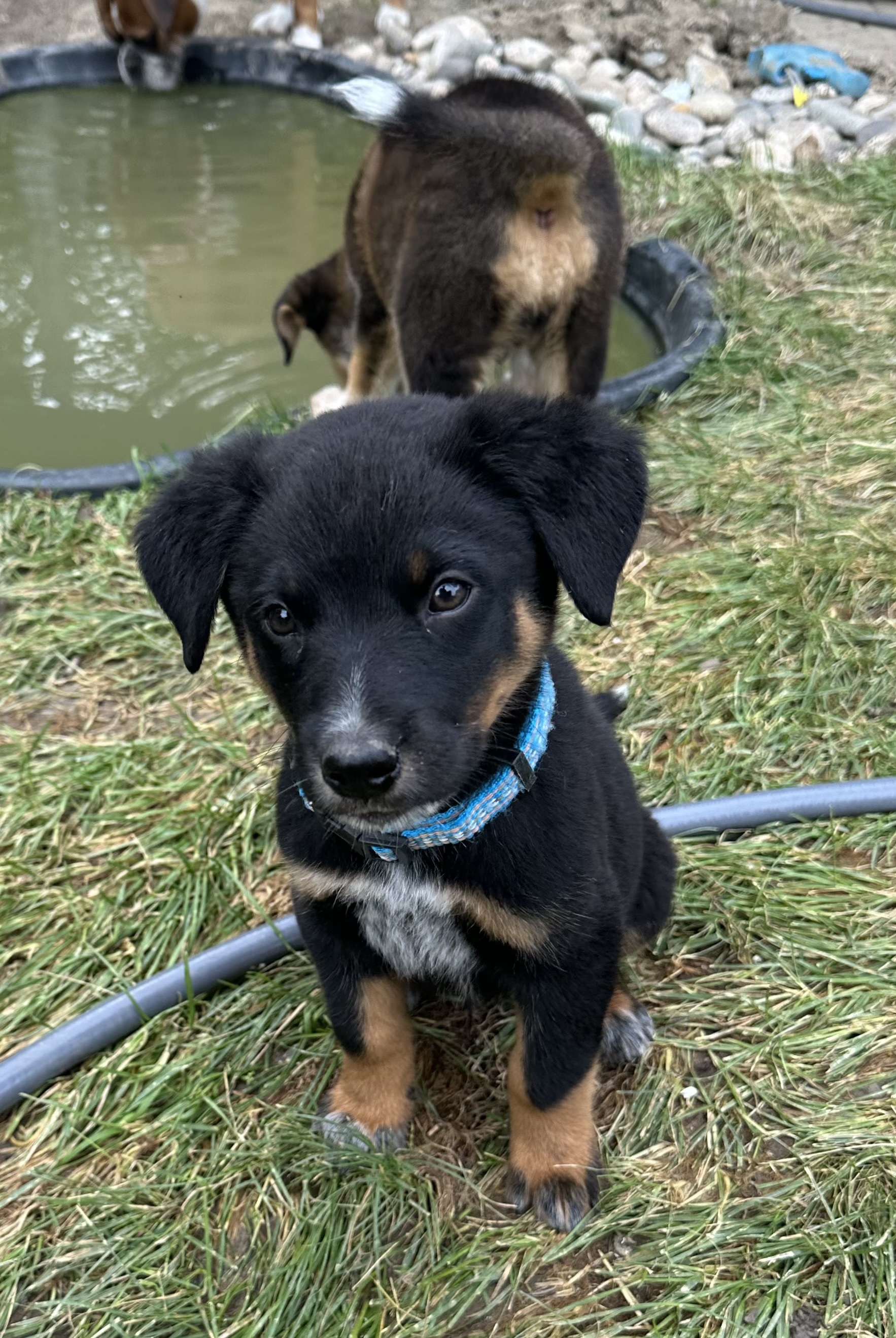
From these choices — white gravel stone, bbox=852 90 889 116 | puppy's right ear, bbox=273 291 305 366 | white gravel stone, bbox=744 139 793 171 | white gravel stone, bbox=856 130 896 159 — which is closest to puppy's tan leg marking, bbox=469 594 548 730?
puppy's right ear, bbox=273 291 305 366

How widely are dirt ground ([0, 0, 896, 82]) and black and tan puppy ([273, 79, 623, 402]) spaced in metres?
5.57

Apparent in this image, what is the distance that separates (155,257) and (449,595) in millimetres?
6607

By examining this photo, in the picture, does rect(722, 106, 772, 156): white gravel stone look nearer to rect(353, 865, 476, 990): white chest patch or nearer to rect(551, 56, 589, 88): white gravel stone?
rect(551, 56, 589, 88): white gravel stone

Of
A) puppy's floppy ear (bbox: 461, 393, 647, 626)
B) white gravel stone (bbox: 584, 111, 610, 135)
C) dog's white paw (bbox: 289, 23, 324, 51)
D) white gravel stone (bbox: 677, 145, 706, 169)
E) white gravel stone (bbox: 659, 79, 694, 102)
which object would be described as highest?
puppy's floppy ear (bbox: 461, 393, 647, 626)

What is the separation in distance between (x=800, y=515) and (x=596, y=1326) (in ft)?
10.3

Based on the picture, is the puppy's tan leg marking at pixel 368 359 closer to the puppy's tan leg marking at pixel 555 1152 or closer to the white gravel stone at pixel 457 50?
the puppy's tan leg marking at pixel 555 1152

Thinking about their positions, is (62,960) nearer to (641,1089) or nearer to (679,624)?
(641,1089)

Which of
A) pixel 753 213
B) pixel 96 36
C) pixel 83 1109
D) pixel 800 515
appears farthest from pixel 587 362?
pixel 96 36

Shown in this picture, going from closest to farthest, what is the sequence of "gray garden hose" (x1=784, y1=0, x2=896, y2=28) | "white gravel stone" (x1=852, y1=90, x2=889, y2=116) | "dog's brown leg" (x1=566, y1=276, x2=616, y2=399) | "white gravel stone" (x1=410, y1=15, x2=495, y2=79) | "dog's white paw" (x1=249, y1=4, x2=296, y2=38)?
"dog's brown leg" (x1=566, y1=276, x2=616, y2=399) → "white gravel stone" (x1=852, y1=90, x2=889, y2=116) → "gray garden hose" (x1=784, y1=0, x2=896, y2=28) → "white gravel stone" (x1=410, y1=15, x2=495, y2=79) → "dog's white paw" (x1=249, y1=4, x2=296, y2=38)

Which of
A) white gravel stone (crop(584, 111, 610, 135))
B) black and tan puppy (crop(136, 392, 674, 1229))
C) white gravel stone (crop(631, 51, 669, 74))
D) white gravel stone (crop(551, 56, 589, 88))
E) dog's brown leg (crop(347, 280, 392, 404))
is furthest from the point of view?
white gravel stone (crop(631, 51, 669, 74))

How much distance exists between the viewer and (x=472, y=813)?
214cm

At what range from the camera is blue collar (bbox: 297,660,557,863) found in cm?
214

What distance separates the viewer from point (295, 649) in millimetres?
2078

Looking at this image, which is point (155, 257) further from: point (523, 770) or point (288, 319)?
point (523, 770)
